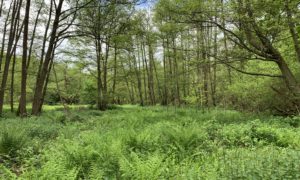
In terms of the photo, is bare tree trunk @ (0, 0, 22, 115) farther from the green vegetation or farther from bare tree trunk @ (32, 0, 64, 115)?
bare tree trunk @ (32, 0, 64, 115)

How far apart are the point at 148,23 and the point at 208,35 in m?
11.6

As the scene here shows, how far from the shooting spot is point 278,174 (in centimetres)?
284

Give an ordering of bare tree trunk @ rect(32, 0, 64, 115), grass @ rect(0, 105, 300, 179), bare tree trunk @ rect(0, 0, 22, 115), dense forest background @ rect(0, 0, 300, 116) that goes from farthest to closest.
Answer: bare tree trunk @ rect(0, 0, 22, 115), bare tree trunk @ rect(32, 0, 64, 115), dense forest background @ rect(0, 0, 300, 116), grass @ rect(0, 105, 300, 179)

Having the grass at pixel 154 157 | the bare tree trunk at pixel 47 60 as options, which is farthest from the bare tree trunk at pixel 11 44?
the grass at pixel 154 157

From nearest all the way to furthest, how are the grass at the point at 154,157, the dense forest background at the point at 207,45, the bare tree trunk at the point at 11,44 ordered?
the grass at the point at 154,157 → the dense forest background at the point at 207,45 → the bare tree trunk at the point at 11,44

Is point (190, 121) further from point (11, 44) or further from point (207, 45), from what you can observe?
point (11, 44)

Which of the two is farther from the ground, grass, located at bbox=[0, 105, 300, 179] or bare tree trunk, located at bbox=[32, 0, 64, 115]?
bare tree trunk, located at bbox=[32, 0, 64, 115]

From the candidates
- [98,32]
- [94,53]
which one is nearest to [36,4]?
[94,53]

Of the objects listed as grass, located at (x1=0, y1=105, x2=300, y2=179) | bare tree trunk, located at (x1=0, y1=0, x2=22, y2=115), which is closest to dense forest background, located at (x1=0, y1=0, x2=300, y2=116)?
bare tree trunk, located at (x1=0, y1=0, x2=22, y2=115)

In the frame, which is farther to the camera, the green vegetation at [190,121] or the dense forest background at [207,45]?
the dense forest background at [207,45]

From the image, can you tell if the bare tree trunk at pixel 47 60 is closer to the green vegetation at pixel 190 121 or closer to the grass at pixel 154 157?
the green vegetation at pixel 190 121

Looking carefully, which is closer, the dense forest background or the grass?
the grass

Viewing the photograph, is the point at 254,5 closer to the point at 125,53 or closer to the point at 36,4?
the point at 36,4

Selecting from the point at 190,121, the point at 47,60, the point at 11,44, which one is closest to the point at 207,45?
the point at 190,121
